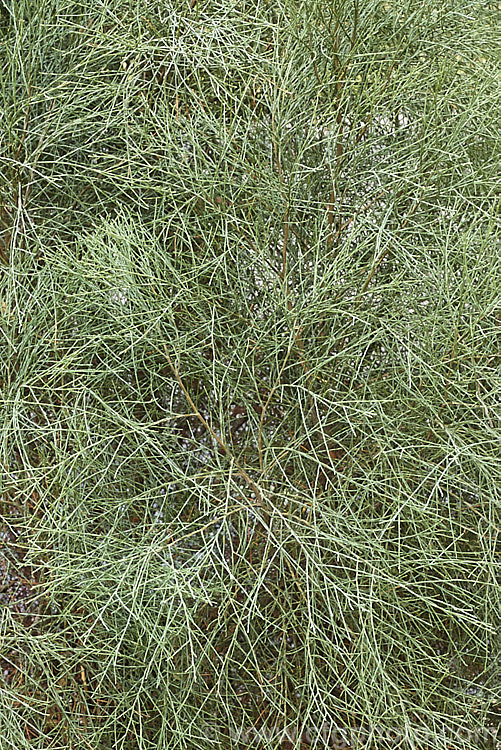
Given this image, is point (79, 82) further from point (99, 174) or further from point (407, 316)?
point (407, 316)

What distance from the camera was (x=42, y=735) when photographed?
44.8 inches

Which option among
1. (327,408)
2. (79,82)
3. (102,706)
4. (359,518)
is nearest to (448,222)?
(327,408)

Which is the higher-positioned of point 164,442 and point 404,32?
point 404,32

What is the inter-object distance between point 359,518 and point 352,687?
0.21m

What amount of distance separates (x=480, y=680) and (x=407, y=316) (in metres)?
0.50

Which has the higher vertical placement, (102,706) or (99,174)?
(99,174)

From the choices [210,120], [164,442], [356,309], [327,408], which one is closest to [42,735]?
[164,442]

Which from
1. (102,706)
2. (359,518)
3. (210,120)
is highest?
(210,120)

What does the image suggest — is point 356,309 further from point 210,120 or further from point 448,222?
point 210,120

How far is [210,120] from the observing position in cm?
121

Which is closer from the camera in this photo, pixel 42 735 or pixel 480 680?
pixel 42 735

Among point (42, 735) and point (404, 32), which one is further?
point (404, 32)

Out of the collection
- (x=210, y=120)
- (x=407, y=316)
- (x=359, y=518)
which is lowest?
(x=359, y=518)

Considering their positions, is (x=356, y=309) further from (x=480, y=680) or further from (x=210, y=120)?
(x=480, y=680)
